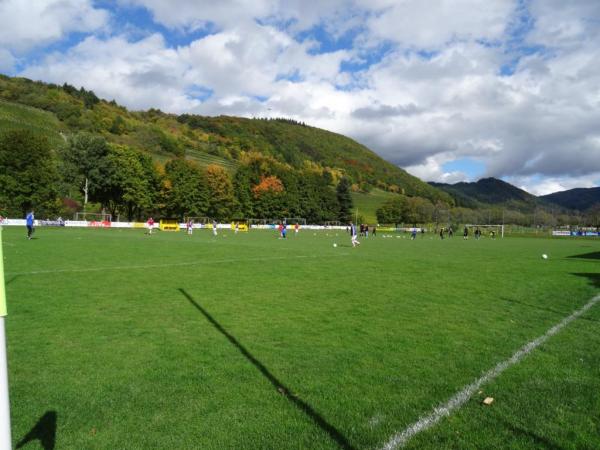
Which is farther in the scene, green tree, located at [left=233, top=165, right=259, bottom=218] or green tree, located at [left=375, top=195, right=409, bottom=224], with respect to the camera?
green tree, located at [left=375, top=195, right=409, bottom=224]

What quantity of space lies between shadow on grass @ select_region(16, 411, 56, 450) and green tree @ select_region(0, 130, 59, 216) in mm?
66722

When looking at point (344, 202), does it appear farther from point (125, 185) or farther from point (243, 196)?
point (125, 185)

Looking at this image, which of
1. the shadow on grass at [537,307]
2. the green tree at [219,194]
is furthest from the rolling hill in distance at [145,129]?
the shadow on grass at [537,307]

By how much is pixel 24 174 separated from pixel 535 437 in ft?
233

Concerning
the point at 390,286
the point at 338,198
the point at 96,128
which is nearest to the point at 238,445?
the point at 390,286

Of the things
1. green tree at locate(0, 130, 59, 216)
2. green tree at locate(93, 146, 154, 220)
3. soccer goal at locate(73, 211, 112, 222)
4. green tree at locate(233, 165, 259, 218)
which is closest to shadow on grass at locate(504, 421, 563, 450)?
green tree at locate(0, 130, 59, 216)

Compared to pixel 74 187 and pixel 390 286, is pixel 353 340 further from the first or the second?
pixel 74 187

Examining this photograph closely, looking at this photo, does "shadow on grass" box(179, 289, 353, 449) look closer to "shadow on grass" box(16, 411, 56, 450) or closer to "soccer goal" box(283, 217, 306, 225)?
"shadow on grass" box(16, 411, 56, 450)

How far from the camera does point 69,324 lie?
7949mm

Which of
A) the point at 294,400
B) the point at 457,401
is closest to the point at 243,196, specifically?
the point at 294,400

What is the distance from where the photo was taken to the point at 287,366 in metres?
5.98

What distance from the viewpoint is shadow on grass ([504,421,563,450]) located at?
12.9 feet

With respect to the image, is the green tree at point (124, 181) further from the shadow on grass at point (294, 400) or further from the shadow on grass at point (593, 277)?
the shadow on grass at point (294, 400)

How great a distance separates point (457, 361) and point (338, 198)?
116 metres
